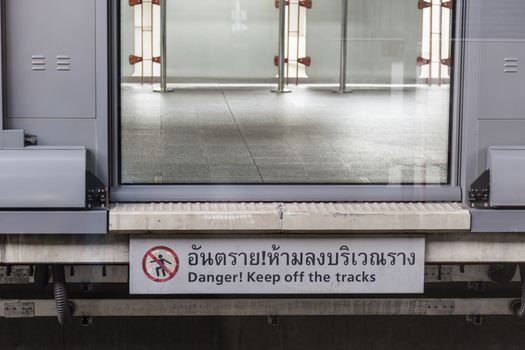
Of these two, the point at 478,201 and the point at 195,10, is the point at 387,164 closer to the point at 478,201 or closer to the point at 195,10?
the point at 478,201

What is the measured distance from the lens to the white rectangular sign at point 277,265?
5.42 meters

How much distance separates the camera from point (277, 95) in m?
6.59

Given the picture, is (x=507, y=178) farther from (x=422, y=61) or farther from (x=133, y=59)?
(x=133, y=59)

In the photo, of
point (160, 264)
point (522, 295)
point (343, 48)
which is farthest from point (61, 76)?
point (522, 295)

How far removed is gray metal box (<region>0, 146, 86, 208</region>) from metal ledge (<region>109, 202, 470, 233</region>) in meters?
0.24

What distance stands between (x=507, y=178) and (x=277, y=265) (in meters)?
1.28

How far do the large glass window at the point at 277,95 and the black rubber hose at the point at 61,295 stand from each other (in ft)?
2.06

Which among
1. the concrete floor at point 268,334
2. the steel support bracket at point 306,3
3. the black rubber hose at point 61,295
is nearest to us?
the black rubber hose at point 61,295

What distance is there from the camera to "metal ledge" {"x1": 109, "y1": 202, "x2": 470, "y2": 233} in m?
5.30

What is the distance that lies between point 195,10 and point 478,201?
1.87 m

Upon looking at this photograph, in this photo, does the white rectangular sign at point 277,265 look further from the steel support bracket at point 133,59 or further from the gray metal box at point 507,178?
the steel support bracket at point 133,59

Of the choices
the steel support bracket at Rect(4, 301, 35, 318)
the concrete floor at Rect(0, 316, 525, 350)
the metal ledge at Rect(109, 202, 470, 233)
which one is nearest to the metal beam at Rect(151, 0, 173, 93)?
the metal ledge at Rect(109, 202, 470, 233)

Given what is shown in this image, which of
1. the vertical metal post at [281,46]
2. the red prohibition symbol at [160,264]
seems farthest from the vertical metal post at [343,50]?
the red prohibition symbol at [160,264]

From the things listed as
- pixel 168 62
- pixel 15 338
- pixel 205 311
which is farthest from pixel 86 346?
pixel 168 62
